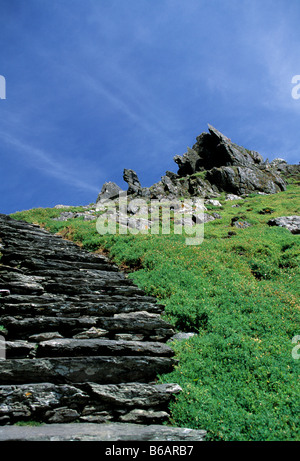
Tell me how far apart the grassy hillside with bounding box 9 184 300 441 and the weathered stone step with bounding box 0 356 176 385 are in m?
0.67

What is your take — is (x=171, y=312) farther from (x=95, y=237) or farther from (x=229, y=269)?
(x=95, y=237)

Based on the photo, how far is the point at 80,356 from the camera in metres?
7.66

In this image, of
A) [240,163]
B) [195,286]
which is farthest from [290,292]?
[240,163]

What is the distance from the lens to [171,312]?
37.7 feet

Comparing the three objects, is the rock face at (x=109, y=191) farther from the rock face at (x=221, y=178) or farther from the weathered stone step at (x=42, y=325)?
the weathered stone step at (x=42, y=325)

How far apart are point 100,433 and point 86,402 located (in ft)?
3.80

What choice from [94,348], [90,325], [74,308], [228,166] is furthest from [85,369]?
[228,166]

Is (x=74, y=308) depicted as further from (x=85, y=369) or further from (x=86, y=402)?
(x=86, y=402)

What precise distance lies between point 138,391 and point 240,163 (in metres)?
89.6

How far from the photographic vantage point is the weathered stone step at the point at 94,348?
24.7ft

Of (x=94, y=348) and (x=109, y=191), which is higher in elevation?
(x=109, y=191)

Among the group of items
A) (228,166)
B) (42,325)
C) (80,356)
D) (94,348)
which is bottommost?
(80,356)

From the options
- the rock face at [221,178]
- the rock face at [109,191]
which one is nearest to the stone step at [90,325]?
the rock face at [109,191]

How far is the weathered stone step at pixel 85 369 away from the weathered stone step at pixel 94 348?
329 mm
